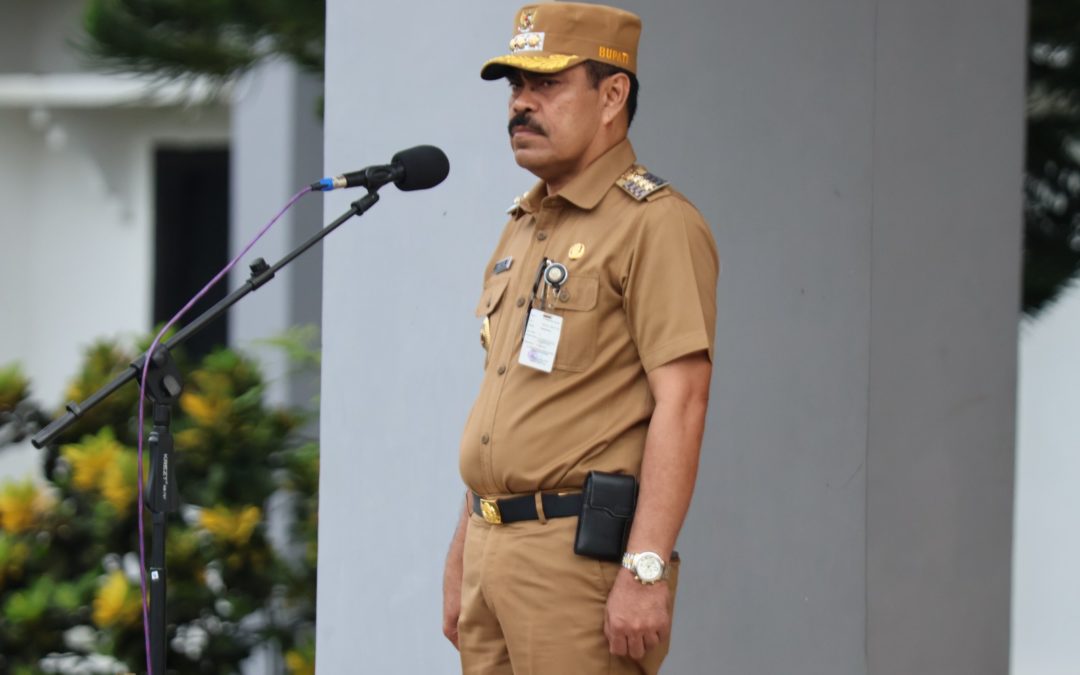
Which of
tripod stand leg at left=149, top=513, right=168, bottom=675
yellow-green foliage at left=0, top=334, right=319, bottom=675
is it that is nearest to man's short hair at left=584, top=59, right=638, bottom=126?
tripod stand leg at left=149, top=513, right=168, bottom=675

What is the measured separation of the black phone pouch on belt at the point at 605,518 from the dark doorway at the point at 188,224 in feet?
23.6

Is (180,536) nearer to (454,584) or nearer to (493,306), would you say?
(454,584)

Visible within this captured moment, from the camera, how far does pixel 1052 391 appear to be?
20.5 feet

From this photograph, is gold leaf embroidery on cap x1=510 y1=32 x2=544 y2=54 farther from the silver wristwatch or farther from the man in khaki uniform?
the silver wristwatch

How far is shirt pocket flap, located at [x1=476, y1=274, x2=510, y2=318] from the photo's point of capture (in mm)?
3082

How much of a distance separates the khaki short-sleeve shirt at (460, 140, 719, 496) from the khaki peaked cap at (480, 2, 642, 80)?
21 cm

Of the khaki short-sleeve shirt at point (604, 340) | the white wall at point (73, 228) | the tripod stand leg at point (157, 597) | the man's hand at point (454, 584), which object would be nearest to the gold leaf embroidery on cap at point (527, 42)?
the khaki short-sleeve shirt at point (604, 340)

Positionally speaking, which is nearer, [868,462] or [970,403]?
[868,462]

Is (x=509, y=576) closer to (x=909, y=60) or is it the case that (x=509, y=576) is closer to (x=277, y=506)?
(x=909, y=60)

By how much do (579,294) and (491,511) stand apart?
398mm

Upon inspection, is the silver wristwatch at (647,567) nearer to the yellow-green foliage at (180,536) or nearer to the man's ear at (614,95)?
the man's ear at (614,95)

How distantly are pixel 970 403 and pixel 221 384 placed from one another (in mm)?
2286

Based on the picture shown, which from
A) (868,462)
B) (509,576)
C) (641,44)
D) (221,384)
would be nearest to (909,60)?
(641,44)

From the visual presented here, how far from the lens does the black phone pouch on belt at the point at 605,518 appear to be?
2795 mm
